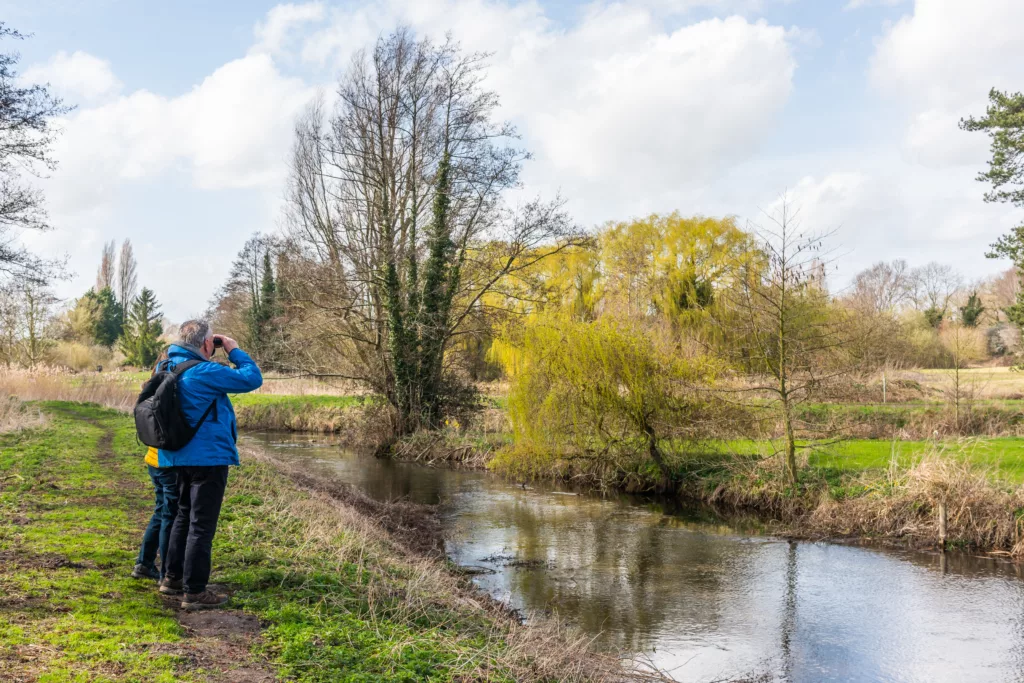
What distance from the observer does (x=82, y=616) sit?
204 inches

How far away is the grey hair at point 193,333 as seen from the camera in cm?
568

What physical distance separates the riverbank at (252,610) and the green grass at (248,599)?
0.05 feet

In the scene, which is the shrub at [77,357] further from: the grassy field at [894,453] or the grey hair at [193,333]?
the grey hair at [193,333]

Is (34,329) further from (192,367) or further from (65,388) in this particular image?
(192,367)

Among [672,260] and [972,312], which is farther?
[972,312]

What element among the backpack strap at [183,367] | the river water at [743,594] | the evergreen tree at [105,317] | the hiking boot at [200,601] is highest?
the evergreen tree at [105,317]

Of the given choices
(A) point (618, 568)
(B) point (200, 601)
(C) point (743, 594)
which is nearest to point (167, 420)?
(B) point (200, 601)

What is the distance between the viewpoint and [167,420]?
544cm

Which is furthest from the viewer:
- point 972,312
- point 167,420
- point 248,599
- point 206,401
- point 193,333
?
point 972,312

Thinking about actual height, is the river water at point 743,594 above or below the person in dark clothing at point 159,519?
below

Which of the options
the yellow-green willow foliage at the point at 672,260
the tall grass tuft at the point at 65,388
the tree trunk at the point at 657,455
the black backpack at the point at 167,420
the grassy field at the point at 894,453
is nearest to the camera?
the black backpack at the point at 167,420

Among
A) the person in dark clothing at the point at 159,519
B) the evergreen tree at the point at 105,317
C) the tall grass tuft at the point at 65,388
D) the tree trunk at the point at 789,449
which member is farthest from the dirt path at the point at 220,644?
the evergreen tree at the point at 105,317

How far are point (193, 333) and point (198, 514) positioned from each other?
1.31 metres

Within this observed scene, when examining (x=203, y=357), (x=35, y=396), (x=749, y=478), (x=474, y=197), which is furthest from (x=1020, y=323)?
(x=35, y=396)
